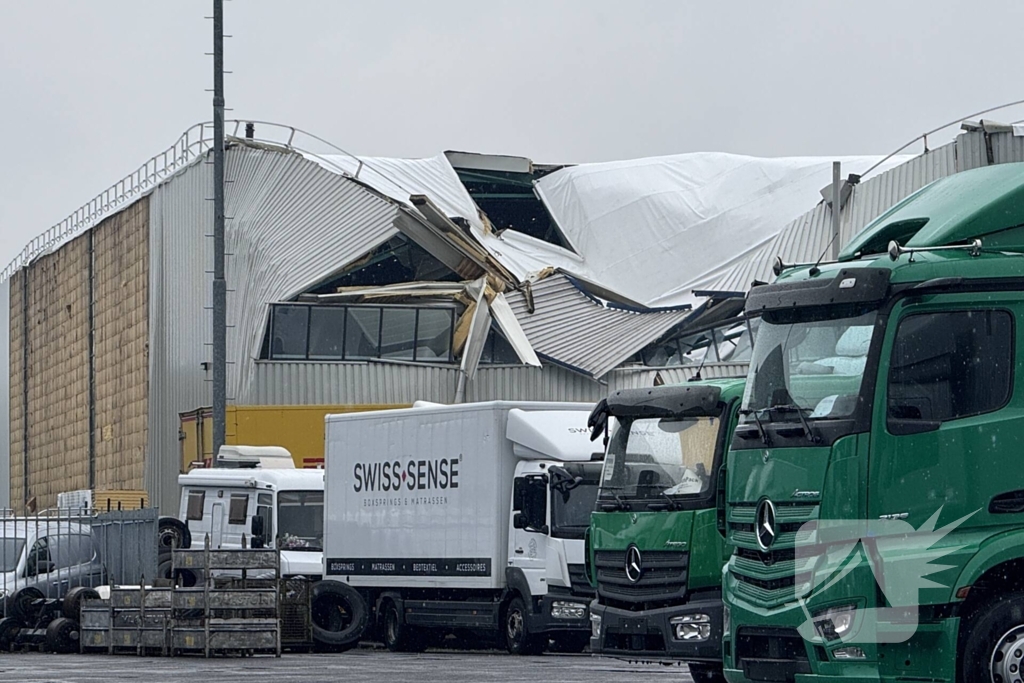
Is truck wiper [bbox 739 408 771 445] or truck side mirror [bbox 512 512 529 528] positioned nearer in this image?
truck wiper [bbox 739 408 771 445]

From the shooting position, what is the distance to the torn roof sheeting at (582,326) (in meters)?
46.5

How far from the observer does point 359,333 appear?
44250 millimetres

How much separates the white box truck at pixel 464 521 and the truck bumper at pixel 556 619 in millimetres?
21

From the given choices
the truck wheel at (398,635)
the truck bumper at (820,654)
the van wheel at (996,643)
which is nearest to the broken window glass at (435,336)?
the truck wheel at (398,635)

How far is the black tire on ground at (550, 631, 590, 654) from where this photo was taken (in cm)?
2230

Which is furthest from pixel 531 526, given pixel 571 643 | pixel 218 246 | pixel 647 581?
pixel 218 246

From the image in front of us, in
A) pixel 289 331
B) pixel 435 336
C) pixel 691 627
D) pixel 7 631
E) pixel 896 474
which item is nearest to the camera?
pixel 896 474

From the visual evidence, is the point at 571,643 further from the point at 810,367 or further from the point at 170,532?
the point at 810,367

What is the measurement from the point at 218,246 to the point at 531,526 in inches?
518

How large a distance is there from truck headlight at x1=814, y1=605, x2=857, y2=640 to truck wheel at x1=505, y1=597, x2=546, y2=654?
10.2 meters

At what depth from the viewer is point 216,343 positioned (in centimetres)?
3180

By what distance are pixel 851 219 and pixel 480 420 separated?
73.1 feet

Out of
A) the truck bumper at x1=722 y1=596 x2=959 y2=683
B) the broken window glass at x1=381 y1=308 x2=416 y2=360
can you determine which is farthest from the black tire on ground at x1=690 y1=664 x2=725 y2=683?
the broken window glass at x1=381 y1=308 x2=416 y2=360

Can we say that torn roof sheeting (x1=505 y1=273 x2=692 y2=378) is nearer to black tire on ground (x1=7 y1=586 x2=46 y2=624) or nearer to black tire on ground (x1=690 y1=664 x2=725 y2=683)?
black tire on ground (x1=7 y1=586 x2=46 y2=624)
